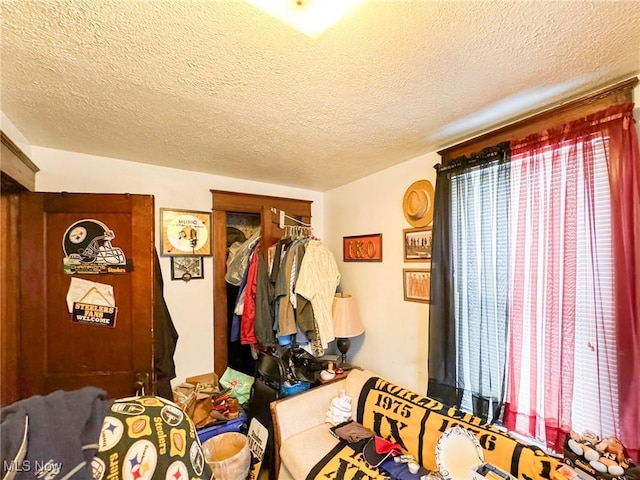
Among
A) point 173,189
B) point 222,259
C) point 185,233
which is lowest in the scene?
point 222,259

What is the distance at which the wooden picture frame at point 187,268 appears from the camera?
88.6 inches

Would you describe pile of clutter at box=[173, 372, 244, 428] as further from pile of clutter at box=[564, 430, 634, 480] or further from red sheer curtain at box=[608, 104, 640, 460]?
red sheer curtain at box=[608, 104, 640, 460]

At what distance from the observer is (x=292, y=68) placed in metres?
1.08

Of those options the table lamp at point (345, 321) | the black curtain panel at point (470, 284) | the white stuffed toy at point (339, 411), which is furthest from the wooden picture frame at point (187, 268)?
the black curtain panel at point (470, 284)

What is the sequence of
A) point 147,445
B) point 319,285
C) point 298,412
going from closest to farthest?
point 147,445
point 298,412
point 319,285

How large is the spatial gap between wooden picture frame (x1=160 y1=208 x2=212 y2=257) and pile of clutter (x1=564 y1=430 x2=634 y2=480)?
2473mm

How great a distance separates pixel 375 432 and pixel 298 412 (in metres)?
0.50

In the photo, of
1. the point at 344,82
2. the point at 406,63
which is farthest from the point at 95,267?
the point at 406,63

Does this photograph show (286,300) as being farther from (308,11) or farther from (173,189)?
(308,11)

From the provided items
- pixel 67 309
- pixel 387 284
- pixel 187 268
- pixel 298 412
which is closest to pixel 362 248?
pixel 387 284

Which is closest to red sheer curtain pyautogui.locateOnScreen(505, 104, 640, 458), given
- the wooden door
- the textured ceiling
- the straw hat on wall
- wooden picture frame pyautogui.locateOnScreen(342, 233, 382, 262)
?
the textured ceiling

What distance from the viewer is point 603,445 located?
1099 mm

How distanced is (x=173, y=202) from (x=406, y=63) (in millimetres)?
1975

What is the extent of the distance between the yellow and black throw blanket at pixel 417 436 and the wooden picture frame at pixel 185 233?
5.57 ft
